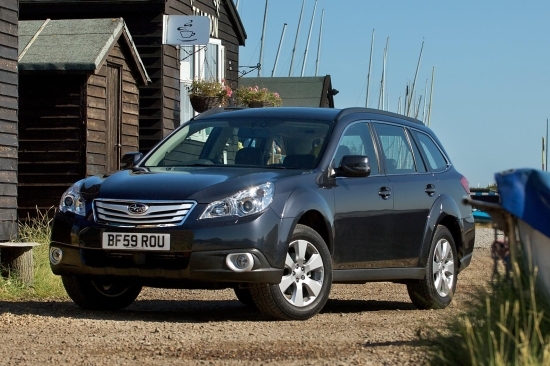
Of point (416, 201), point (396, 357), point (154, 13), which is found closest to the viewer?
point (396, 357)

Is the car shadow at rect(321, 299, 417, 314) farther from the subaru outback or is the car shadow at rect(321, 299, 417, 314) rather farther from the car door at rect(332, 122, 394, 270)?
the car door at rect(332, 122, 394, 270)

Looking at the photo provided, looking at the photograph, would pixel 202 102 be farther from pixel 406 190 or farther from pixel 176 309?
pixel 176 309

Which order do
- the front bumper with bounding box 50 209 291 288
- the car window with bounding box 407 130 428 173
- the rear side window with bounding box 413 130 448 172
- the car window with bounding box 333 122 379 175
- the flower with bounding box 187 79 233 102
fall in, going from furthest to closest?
the flower with bounding box 187 79 233 102 → the rear side window with bounding box 413 130 448 172 → the car window with bounding box 407 130 428 173 → the car window with bounding box 333 122 379 175 → the front bumper with bounding box 50 209 291 288

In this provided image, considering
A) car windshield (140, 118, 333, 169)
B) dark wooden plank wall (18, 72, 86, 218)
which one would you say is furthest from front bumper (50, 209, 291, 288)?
dark wooden plank wall (18, 72, 86, 218)

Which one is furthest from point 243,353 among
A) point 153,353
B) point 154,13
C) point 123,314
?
point 154,13

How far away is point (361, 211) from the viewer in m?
9.90

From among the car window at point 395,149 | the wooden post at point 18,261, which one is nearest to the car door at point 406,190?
the car window at point 395,149

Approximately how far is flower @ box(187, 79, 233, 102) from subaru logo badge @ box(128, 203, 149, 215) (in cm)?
1673

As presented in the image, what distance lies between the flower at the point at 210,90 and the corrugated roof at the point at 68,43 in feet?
14.2

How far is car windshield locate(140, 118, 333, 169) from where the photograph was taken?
9.78m

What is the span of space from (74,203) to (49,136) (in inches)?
448

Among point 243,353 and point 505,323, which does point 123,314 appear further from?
point 505,323

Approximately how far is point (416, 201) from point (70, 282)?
10.7ft

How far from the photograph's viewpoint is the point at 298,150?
32.4 ft
